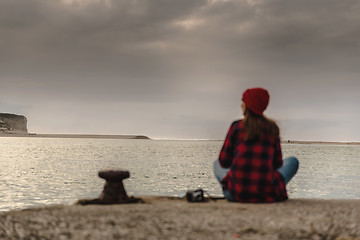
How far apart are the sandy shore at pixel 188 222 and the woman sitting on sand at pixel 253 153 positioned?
30 centimetres

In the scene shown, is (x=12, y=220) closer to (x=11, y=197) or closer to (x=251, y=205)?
(x=251, y=205)

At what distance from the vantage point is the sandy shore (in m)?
5.11

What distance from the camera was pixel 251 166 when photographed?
627cm

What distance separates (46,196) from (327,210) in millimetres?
18711

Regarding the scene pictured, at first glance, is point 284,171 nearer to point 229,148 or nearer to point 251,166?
point 251,166

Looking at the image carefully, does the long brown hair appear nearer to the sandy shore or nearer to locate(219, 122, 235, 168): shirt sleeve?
locate(219, 122, 235, 168): shirt sleeve

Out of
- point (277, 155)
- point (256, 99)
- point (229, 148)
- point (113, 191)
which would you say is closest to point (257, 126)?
point (256, 99)

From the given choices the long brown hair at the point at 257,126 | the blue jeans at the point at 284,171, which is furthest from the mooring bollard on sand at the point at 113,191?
the long brown hair at the point at 257,126

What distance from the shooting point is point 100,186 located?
26.8 meters

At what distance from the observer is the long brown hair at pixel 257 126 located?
6.22 metres

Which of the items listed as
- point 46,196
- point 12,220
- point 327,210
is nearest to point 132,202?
point 12,220

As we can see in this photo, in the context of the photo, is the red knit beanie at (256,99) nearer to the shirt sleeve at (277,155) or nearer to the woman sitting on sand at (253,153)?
the woman sitting on sand at (253,153)

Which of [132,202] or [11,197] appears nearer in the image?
[132,202]

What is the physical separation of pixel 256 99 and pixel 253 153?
892 mm
